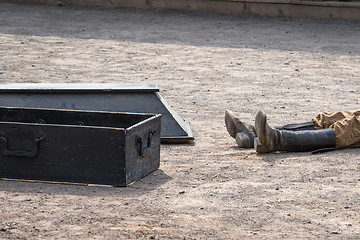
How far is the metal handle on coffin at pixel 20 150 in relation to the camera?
5164mm

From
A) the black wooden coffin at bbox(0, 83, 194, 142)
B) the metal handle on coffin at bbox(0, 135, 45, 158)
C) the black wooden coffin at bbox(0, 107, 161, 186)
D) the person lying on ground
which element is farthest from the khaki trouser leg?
the metal handle on coffin at bbox(0, 135, 45, 158)

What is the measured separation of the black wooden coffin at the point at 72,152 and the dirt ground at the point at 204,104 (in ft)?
0.36

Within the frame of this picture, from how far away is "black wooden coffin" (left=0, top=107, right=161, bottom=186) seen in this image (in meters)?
5.09

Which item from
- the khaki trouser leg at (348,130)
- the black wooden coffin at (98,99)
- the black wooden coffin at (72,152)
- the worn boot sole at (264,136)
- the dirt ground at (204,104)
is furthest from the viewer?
the black wooden coffin at (98,99)

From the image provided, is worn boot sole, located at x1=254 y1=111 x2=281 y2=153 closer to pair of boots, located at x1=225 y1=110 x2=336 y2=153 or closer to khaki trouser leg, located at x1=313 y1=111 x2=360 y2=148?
pair of boots, located at x1=225 y1=110 x2=336 y2=153

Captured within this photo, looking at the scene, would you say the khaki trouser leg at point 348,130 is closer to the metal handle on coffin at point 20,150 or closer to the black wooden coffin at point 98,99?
the black wooden coffin at point 98,99

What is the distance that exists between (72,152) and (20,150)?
40cm

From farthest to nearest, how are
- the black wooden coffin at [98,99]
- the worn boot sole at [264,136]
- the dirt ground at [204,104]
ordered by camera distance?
the black wooden coffin at [98,99]
the worn boot sole at [264,136]
the dirt ground at [204,104]

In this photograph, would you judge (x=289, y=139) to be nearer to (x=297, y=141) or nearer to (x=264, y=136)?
(x=297, y=141)

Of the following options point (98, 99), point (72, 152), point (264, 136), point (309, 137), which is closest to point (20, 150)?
point (72, 152)

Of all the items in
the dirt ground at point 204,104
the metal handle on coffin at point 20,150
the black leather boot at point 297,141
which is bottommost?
the dirt ground at point 204,104

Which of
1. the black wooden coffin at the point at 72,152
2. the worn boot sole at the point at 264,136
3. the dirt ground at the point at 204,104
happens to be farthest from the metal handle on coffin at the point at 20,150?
the worn boot sole at the point at 264,136

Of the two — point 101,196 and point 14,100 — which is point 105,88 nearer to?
point 14,100

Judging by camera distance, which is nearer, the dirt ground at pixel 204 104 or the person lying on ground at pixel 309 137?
the dirt ground at pixel 204 104
